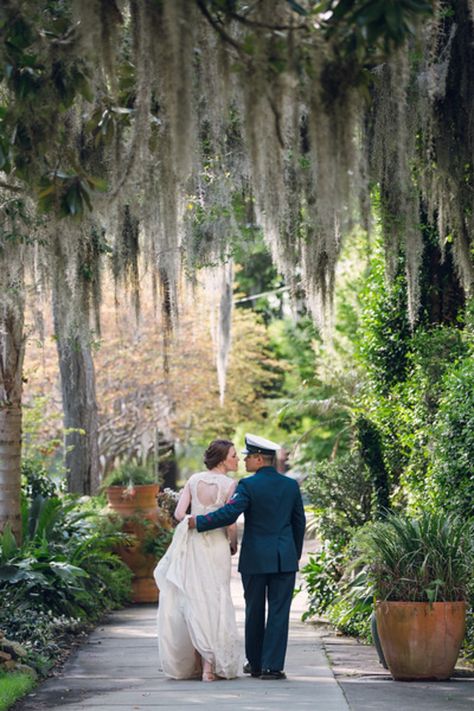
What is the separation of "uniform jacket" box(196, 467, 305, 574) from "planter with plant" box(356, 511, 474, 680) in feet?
2.11

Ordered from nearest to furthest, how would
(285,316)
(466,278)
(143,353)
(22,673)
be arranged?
1. (22,673)
2. (466,278)
3. (143,353)
4. (285,316)

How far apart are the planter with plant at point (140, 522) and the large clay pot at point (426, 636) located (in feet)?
19.1

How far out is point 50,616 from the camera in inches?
436

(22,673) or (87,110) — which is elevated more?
(87,110)

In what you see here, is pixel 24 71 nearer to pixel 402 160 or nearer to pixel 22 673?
pixel 402 160

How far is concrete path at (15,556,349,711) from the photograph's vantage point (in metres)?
7.70

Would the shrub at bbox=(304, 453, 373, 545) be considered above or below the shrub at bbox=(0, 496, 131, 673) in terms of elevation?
above

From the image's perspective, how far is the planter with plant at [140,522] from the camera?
48.0 ft

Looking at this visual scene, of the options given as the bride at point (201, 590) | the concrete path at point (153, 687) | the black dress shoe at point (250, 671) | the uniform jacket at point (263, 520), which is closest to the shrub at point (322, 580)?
the concrete path at point (153, 687)

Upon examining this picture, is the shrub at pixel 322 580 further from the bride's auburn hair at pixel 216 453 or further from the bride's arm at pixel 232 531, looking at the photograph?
the bride's auburn hair at pixel 216 453

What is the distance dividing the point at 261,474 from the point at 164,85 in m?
3.39

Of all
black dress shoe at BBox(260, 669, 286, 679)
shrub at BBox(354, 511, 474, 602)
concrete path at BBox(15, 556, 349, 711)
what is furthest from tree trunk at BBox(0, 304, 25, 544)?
shrub at BBox(354, 511, 474, 602)

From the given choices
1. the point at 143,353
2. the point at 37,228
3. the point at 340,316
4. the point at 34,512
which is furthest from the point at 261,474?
the point at 143,353

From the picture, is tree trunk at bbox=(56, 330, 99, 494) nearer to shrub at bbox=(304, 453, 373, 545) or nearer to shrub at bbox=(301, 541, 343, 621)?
shrub at bbox=(304, 453, 373, 545)
